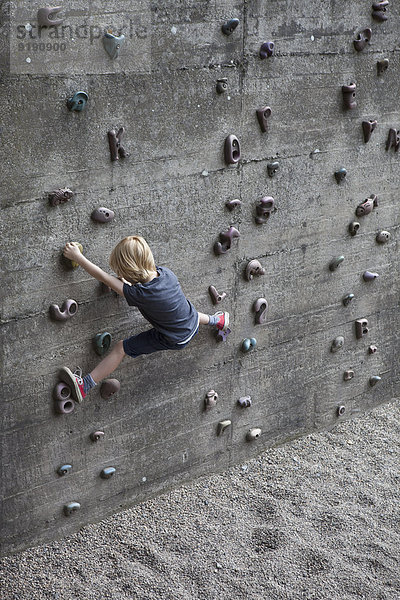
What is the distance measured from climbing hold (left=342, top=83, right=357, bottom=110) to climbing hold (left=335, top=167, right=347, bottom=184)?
48 cm

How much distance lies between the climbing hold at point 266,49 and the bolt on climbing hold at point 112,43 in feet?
3.61

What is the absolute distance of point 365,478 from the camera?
6.09 meters

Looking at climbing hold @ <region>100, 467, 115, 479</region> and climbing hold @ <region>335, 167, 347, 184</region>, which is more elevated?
climbing hold @ <region>335, 167, 347, 184</region>

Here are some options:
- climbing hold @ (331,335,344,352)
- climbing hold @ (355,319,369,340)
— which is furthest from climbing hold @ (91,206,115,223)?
climbing hold @ (355,319,369,340)

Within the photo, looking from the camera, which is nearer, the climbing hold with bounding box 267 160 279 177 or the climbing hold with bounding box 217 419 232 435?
the climbing hold with bounding box 267 160 279 177

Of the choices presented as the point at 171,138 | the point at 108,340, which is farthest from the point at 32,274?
the point at 171,138

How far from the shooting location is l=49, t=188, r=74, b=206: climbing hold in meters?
4.44

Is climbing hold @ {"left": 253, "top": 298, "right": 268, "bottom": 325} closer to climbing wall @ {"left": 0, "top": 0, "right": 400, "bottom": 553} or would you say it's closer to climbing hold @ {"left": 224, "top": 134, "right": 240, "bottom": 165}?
climbing wall @ {"left": 0, "top": 0, "right": 400, "bottom": 553}

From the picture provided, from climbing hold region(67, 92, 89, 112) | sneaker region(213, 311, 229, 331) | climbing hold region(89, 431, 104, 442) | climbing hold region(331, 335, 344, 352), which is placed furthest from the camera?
climbing hold region(331, 335, 344, 352)

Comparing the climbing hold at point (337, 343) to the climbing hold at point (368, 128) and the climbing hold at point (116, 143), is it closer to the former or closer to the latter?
the climbing hold at point (368, 128)

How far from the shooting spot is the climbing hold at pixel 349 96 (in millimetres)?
5527

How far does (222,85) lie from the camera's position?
4965mm

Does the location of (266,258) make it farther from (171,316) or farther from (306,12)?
(306,12)

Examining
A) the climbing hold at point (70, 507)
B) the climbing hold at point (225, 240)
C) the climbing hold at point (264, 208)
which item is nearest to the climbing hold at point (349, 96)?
the climbing hold at point (264, 208)
